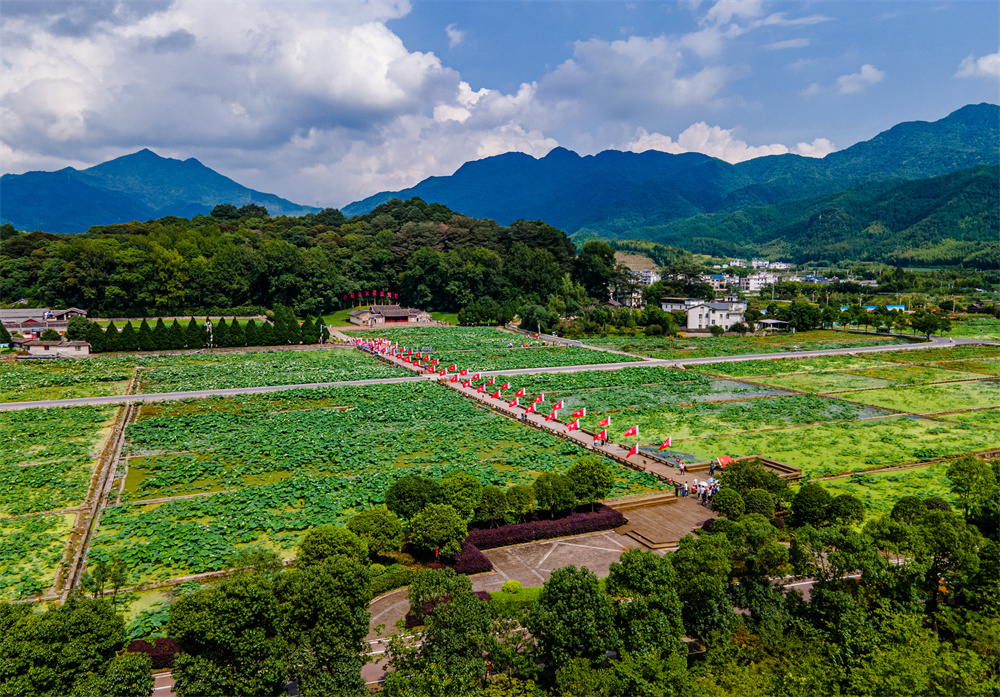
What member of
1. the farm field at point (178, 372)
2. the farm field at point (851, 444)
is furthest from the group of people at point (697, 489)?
the farm field at point (178, 372)

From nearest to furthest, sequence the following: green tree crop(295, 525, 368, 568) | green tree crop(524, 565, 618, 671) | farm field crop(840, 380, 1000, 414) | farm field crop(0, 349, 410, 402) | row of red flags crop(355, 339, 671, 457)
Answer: green tree crop(524, 565, 618, 671) → green tree crop(295, 525, 368, 568) → row of red flags crop(355, 339, 671, 457) → farm field crop(840, 380, 1000, 414) → farm field crop(0, 349, 410, 402)

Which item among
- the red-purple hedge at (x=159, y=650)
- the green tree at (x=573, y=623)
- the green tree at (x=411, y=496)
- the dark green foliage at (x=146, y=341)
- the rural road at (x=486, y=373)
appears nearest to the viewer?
the green tree at (x=573, y=623)

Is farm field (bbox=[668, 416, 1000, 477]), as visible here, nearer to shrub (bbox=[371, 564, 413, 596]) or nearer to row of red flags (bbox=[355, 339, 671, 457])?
row of red flags (bbox=[355, 339, 671, 457])

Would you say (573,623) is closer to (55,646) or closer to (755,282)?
(55,646)

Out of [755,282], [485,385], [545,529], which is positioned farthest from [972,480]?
[755,282]

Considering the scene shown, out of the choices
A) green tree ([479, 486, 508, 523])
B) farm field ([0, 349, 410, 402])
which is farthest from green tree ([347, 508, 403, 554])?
farm field ([0, 349, 410, 402])

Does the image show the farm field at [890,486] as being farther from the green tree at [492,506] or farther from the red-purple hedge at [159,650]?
the red-purple hedge at [159,650]
